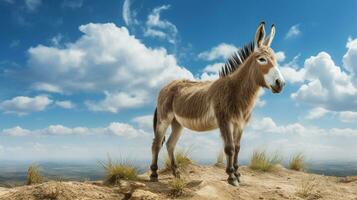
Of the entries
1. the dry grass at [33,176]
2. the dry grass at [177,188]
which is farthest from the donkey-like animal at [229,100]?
the dry grass at [33,176]

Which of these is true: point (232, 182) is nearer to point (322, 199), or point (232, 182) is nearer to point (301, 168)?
point (322, 199)

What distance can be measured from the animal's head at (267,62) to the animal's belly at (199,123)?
1.30 metres

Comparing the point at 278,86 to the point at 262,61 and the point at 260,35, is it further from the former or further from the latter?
the point at 260,35

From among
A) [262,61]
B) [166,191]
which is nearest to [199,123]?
[166,191]

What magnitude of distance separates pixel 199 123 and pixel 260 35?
227 cm

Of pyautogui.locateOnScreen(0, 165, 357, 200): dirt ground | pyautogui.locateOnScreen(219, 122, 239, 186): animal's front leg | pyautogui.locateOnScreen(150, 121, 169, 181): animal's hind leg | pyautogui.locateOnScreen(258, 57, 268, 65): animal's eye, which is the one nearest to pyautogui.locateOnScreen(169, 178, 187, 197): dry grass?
pyautogui.locateOnScreen(0, 165, 357, 200): dirt ground

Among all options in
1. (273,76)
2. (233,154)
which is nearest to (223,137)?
(233,154)

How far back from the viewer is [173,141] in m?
9.95

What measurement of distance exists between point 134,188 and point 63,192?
4.10 ft

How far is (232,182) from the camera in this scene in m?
8.39

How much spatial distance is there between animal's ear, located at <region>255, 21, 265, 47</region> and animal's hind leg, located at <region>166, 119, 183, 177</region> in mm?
2823

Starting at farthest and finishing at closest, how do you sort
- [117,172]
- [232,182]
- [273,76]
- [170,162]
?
1. [170,162]
2. [117,172]
3. [232,182]
4. [273,76]

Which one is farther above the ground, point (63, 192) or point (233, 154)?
point (233, 154)

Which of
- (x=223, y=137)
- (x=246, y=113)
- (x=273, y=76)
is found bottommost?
(x=223, y=137)
